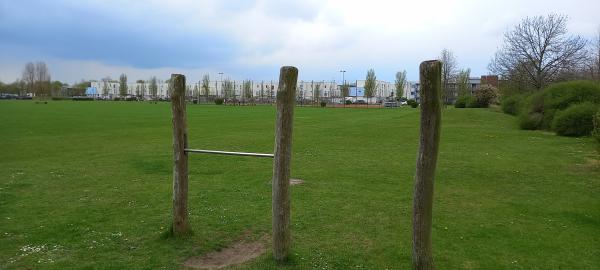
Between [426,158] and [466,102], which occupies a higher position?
[466,102]

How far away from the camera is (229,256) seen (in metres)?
6.51

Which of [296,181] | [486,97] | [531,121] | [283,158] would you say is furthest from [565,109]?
[486,97]

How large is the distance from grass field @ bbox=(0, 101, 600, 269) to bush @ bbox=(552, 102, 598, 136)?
5720mm

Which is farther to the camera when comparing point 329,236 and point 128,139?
point 128,139

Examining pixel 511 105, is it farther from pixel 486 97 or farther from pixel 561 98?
pixel 486 97

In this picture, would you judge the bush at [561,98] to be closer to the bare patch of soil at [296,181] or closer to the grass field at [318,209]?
the grass field at [318,209]

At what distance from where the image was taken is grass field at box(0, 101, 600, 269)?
642 cm

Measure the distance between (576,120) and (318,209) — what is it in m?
19.2

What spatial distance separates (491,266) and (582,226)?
2826mm

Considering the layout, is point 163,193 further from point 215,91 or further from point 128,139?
point 215,91

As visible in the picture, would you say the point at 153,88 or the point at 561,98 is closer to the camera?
the point at 561,98

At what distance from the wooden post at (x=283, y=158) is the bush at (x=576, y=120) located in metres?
21.2

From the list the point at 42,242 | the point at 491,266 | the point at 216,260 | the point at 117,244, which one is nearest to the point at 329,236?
the point at 216,260

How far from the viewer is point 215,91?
153625 millimetres
